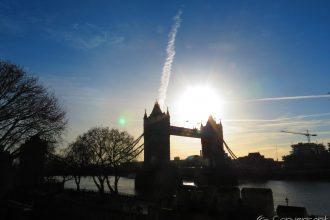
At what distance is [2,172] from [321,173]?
94.6m

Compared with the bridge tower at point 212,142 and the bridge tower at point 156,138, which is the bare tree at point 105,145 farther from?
the bridge tower at point 212,142

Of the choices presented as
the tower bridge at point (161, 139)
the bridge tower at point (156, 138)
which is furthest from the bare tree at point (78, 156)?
the bridge tower at point (156, 138)

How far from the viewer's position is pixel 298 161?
4732 inches

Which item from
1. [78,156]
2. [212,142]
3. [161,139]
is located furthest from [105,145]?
[212,142]

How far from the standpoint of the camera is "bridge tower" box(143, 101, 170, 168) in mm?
81188

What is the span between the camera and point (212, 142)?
110250 millimetres

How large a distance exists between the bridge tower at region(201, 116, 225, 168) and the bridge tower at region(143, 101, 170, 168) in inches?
1072

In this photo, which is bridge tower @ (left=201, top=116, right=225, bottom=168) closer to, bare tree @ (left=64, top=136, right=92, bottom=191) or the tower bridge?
the tower bridge

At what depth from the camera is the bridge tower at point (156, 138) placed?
81.2 meters

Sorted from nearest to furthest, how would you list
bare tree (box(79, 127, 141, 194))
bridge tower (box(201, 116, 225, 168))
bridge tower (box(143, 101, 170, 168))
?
bare tree (box(79, 127, 141, 194)) < bridge tower (box(143, 101, 170, 168)) < bridge tower (box(201, 116, 225, 168))

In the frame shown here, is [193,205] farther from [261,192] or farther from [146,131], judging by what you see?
[146,131]

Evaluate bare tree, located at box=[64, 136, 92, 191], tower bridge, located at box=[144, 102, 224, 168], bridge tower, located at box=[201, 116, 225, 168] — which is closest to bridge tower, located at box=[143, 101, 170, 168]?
tower bridge, located at box=[144, 102, 224, 168]

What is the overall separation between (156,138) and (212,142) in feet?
105

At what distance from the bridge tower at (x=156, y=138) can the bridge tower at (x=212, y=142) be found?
1072 inches
